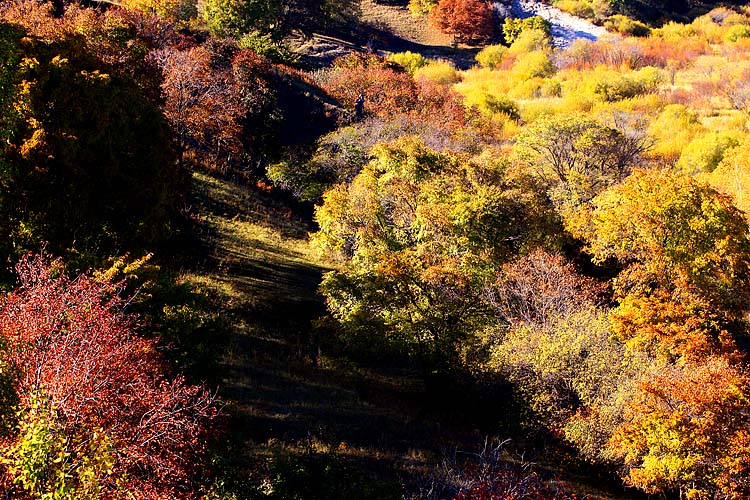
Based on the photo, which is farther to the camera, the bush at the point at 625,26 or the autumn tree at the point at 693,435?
the bush at the point at 625,26

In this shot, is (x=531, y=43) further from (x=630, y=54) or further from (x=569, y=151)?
(x=569, y=151)

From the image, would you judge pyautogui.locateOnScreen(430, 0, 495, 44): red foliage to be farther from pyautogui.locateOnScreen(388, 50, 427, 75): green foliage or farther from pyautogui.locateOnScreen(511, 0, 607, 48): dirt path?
pyautogui.locateOnScreen(388, 50, 427, 75): green foliage

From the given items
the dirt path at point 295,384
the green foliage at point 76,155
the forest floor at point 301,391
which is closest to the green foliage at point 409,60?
the dirt path at point 295,384

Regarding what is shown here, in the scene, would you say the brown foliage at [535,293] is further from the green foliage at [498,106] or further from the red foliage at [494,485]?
the green foliage at [498,106]

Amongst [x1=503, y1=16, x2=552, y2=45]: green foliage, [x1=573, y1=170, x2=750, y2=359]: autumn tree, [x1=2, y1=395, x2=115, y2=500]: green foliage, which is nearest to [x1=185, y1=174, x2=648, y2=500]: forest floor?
[x1=2, y1=395, x2=115, y2=500]: green foliage

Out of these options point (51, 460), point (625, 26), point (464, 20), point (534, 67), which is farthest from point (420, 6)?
point (51, 460)
